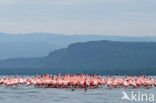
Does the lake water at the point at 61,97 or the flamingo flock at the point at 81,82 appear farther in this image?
the flamingo flock at the point at 81,82

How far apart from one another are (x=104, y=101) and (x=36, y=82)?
23928 mm

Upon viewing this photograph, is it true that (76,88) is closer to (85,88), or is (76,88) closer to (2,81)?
(85,88)

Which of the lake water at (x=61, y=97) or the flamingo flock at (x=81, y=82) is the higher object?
the flamingo flock at (x=81, y=82)

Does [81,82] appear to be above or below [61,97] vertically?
above

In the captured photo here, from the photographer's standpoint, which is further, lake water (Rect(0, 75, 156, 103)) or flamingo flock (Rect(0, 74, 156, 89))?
flamingo flock (Rect(0, 74, 156, 89))

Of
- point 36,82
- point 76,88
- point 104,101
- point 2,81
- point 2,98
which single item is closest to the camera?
point 104,101

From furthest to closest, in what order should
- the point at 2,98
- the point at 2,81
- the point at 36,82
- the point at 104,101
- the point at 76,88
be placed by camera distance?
1. the point at 2,81
2. the point at 36,82
3. the point at 76,88
4. the point at 2,98
5. the point at 104,101

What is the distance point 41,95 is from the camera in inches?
2338

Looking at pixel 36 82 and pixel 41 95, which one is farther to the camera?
pixel 36 82

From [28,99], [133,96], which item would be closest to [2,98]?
[28,99]

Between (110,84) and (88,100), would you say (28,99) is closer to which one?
(88,100)

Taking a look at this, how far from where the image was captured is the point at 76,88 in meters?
70.2

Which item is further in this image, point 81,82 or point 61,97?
point 81,82

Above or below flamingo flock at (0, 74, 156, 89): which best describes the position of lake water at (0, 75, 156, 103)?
below
